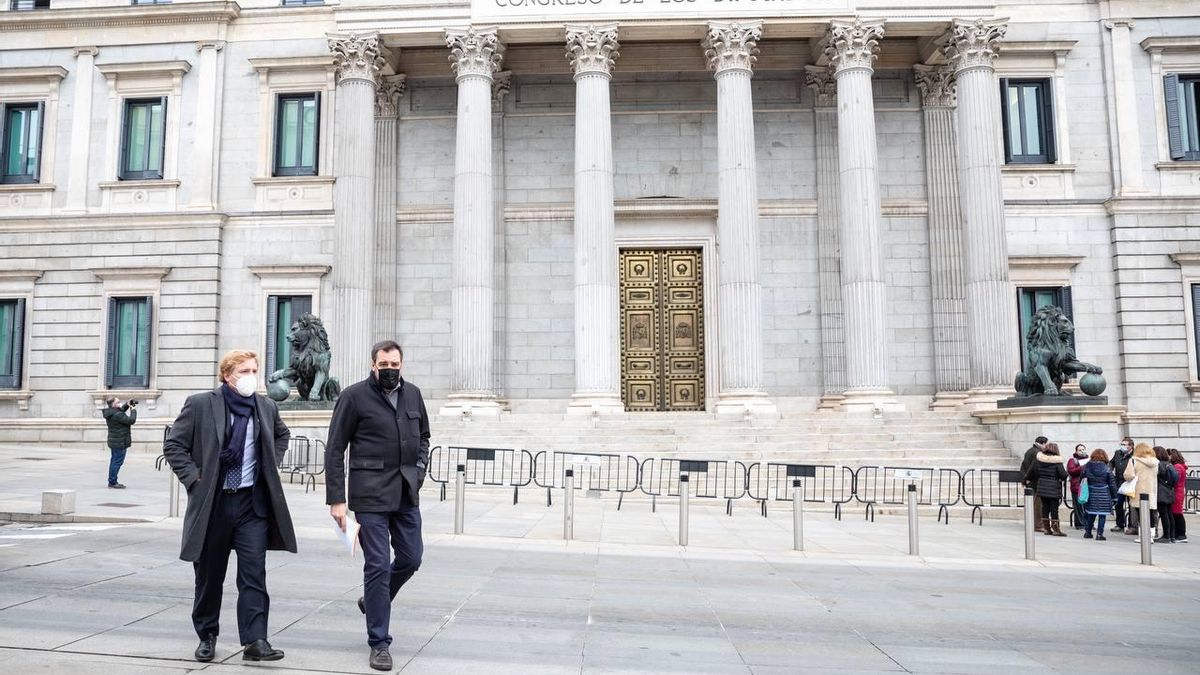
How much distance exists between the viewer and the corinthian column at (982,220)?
952 inches

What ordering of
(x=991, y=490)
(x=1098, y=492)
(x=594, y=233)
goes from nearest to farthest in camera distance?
(x=1098, y=492) → (x=991, y=490) → (x=594, y=233)

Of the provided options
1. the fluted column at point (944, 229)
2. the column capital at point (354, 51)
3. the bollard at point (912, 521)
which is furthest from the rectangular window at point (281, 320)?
the bollard at point (912, 521)

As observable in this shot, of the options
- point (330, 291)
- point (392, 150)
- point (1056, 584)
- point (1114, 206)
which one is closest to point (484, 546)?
point (1056, 584)

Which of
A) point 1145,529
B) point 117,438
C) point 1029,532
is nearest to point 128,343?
point 117,438

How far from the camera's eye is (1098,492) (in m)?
15.7

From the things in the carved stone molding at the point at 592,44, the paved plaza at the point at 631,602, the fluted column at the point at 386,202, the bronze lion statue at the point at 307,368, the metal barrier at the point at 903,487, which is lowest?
the paved plaza at the point at 631,602

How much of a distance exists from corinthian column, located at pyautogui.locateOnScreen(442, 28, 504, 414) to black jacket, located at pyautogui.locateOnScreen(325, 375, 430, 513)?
56.1 ft

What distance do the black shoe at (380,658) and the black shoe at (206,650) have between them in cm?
111

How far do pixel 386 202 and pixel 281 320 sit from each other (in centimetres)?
494

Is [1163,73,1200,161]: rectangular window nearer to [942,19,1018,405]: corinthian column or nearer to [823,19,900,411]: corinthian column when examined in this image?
[942,19,1018,405]: corinthian column

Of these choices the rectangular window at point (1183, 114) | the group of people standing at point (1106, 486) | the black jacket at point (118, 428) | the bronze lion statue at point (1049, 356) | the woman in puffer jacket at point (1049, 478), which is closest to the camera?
the group of people standing at point (1106, 486)

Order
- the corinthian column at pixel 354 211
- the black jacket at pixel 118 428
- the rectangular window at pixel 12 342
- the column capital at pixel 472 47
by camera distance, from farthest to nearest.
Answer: the rectangular window at pixel 12 342 < the column capital at pixel 472 47 < the corinthian column at pixel 354 211 < the black jacket at pixel 118 428

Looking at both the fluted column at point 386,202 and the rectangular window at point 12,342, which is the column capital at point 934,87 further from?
the rectangular window at point 12,342

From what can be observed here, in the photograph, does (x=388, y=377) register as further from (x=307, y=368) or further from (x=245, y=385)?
(x=307, y=368)
